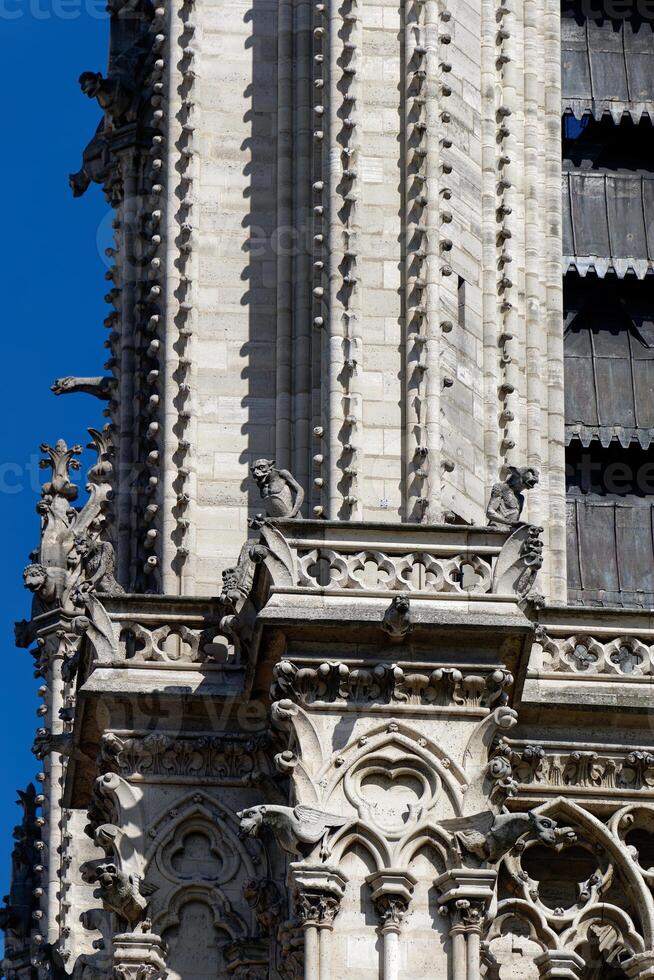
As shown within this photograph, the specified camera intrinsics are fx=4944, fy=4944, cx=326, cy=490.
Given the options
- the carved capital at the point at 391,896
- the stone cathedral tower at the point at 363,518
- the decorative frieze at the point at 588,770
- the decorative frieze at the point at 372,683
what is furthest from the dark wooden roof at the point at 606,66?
the carved capital at the point at 391,896

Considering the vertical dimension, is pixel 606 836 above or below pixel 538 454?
below

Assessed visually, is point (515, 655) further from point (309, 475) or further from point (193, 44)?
point (193, 44)

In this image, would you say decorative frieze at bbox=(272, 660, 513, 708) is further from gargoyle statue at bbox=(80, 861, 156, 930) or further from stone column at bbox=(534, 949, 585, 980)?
stone column at bbox=(534, 949, 585, 980)

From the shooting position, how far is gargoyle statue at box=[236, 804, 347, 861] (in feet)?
127

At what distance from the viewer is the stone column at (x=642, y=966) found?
40094 mm

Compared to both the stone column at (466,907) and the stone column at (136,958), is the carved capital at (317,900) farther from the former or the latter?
the stone column at (136,958)

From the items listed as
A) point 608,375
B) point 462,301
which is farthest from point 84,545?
point 608,375

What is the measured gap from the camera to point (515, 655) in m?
39.8

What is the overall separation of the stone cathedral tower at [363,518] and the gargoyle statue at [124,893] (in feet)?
0.11

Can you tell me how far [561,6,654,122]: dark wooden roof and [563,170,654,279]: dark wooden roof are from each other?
0.64m

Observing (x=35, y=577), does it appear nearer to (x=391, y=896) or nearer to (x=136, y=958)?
(x=136, y=958)

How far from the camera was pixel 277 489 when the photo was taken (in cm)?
4016

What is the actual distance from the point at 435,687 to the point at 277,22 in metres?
7.76

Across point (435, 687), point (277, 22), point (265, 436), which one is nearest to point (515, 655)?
point (435, 687)
